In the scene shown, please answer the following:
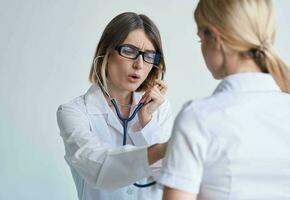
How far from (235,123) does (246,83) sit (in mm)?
89

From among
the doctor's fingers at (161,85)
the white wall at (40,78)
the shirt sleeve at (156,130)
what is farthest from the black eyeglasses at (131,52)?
the white wall at (40,78)

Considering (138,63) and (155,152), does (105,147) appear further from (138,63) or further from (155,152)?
(138,63)

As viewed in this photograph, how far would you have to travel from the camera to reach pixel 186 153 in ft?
2.84

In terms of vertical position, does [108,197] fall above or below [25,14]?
below

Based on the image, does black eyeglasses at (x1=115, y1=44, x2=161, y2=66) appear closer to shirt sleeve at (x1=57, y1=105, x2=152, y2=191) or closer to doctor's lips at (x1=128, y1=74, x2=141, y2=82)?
doctor's lips at (x1=128, y1=74, x2=141, y2=82)

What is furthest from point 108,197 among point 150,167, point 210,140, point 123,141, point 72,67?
point 72,67

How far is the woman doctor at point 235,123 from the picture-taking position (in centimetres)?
87

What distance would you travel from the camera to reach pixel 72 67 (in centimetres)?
247

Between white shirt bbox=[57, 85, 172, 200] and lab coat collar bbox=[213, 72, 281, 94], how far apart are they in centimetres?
33

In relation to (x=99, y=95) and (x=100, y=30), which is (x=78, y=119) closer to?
(x=99, y=95)

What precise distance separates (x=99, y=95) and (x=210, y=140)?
85 centimetres

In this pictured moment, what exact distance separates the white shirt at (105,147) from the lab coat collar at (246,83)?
1.09ft

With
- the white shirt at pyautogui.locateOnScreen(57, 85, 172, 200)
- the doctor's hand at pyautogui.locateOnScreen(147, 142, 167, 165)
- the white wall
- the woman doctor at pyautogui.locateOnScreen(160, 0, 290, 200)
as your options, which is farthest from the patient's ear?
the white wall

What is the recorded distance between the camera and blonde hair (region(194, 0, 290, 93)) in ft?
2.91
